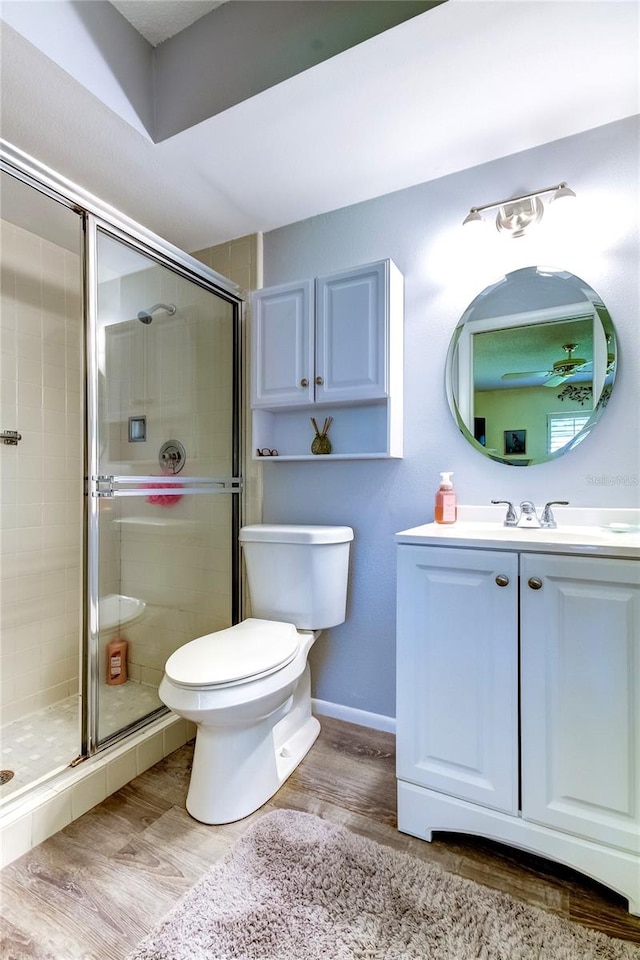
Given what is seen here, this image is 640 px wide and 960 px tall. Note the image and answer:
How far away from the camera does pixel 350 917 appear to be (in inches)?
Result: 41.3

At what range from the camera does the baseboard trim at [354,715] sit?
1.86 metres

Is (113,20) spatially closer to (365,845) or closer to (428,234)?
(428,234)

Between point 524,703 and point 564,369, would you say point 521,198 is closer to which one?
point 564,369

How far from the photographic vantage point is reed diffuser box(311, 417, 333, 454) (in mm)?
1929

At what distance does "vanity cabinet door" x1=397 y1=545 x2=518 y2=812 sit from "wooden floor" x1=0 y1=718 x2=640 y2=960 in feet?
0.58

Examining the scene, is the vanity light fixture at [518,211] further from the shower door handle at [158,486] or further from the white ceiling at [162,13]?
the shower door handle at [158,486]

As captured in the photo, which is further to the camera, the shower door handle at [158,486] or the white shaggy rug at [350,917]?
the shower door handle at [158,486]

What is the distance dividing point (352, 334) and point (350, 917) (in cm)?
174

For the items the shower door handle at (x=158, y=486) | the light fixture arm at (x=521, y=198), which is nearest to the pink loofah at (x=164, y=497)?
the shower door handle at (x=158, y=486)

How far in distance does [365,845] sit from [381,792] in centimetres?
25

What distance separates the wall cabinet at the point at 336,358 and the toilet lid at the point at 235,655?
0.72 m

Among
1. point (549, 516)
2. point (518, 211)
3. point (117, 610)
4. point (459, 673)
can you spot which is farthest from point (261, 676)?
point (518, 211)

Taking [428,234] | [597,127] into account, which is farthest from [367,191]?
[597,127]

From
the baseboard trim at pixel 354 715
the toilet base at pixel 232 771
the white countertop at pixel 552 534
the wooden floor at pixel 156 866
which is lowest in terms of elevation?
the wooden floor at pixel 156 866
